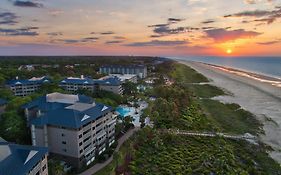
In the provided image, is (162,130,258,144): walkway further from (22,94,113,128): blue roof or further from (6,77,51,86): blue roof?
(6,77,51,86): blue roof

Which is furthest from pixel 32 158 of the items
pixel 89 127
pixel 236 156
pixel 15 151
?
pixel 236 156

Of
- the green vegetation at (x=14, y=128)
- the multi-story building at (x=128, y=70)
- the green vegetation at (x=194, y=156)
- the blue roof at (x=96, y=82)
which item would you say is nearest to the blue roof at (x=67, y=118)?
the green vegetation at (x=14, y=128)

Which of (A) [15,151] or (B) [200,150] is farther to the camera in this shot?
(B) [200,150]

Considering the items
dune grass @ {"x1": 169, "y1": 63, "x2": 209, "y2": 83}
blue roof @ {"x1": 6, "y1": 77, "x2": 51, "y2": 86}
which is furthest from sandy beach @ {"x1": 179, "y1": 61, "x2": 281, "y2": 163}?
blue roof @ {"x1": 6, "y1": 77, "x2": 51, "y2": 86}

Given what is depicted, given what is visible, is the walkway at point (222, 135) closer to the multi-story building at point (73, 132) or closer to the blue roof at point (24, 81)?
the multi-story building at point (73, 132)

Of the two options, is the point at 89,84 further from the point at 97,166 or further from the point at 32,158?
the point at 32,158
